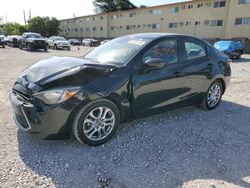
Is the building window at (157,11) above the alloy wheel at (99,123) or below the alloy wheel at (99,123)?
above

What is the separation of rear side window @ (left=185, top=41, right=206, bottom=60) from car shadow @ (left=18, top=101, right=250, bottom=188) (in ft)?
4.34

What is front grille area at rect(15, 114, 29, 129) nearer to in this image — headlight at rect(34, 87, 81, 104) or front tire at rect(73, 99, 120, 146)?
headlight at rect(34, 87, 81, 104)

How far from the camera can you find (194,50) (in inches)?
173

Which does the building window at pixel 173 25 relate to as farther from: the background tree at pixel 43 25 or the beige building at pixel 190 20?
the background tree at pixel 43 25

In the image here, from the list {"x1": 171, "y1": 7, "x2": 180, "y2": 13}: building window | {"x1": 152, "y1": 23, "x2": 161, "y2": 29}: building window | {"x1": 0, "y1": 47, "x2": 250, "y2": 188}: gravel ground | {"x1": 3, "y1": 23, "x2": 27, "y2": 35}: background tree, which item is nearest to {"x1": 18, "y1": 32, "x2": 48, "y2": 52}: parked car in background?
{"x1": 0, "y1": 47, "x2": 250, "y2": 188}: gravel ground

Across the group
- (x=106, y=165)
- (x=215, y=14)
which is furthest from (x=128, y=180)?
(x=215, y=14)

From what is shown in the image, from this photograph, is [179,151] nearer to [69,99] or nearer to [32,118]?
[69,99]

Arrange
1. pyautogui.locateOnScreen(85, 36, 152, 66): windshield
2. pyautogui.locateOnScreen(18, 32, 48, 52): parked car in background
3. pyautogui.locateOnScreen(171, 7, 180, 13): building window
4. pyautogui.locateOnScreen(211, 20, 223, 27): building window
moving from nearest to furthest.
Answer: pyautogui.locateOnScreen(85, 36, 152, 66): windshield, pyautogui.locateOnScreen(18, 32, 48, 52): parked car in background, pyautogui.locateOnScreen(211, 20, 223, 27): building window, pyautogui.locateOnScreen(171, 7, 180, 13): building window

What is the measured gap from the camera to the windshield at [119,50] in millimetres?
3586

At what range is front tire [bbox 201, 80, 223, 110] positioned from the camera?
480cm

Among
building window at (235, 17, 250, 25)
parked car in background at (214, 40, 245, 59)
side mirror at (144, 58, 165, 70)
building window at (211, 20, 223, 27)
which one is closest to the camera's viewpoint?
side mirror at (144, 58, 165, 70)

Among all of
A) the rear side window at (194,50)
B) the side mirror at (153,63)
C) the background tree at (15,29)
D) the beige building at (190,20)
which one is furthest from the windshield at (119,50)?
the background tree at (15,29)

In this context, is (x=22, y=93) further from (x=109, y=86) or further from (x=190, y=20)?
(x=190, y=20)

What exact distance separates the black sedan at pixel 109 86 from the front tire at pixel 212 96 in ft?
0.96
